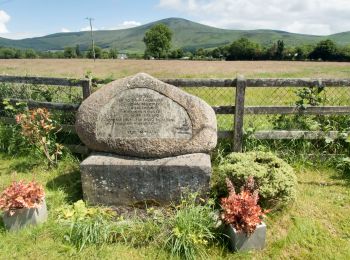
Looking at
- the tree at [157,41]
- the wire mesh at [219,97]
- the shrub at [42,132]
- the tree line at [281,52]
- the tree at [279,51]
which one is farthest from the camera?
the tree at [157,41]

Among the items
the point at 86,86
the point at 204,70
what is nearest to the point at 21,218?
the point at 86,86

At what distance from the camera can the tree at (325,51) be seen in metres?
60.6

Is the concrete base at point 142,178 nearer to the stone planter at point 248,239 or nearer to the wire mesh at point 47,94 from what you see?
the stone planter at point 248,239

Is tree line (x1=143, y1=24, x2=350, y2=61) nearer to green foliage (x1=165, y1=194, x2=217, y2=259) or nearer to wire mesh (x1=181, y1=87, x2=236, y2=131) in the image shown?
wire mesh (x1=181, y1=87, x2=236, y2=131)

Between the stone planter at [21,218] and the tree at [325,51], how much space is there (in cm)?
6344

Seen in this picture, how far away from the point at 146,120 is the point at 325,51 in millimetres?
64577

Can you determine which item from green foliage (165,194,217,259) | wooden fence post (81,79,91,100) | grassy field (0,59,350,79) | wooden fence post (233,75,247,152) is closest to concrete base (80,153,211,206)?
green foliage (165,194,217,259)

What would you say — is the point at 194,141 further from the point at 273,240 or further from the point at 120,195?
the point at 273,240

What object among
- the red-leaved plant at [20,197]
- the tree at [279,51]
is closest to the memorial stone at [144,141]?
the red-leaved plant at [20,197]

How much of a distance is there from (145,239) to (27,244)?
1526 mm

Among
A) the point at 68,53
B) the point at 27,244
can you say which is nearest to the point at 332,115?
the point at 27,244

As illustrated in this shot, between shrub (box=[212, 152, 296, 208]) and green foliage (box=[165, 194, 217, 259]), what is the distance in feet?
2.23

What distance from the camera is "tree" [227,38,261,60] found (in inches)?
2742

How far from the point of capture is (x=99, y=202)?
5.36 m
